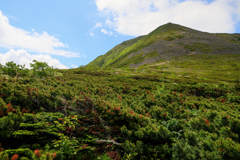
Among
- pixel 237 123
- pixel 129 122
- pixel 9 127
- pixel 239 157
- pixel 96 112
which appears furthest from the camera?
pixel 96 112

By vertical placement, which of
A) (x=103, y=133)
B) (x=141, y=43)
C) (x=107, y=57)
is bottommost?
(x=103, y=133)

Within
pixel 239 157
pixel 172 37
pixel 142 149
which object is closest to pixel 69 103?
pixel 142 149

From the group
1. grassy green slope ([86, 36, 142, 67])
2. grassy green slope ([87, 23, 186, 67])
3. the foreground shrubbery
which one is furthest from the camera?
grassy green slope ([86, 36, 142, 67])

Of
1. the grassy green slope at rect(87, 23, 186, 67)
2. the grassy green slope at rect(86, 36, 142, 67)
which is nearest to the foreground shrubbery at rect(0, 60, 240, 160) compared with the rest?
the grassy green slope at rect(87, 23, 186, 67)

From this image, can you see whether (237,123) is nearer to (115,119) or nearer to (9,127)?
(115,119)

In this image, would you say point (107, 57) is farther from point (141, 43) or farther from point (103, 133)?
point (103, 133)

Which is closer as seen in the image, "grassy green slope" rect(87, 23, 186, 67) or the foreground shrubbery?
the foreground shrubbery

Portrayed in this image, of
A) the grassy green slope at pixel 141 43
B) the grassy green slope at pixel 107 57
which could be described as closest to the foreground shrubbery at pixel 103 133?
the grassy green slope at pixel 141 43

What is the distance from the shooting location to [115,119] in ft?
15.9

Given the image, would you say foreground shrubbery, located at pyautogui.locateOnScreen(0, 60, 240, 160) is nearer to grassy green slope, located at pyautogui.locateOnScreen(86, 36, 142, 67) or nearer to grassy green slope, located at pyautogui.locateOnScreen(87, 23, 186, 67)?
grassy green slope, located at pyautogui.locateOnScreen(87, 23, 186, 67)

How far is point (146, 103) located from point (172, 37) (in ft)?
418

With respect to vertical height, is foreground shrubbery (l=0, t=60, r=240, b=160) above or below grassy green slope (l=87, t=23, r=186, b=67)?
below

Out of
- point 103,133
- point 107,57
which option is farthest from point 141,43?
point 103,133

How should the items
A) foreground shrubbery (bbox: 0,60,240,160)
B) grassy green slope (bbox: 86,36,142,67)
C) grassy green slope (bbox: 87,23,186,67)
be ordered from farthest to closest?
grassy green slope (bbox: 86,36,142,67), grassy green slope (bbox: 87,23,186,67), foreground shrubbery (bbox: 0,60,240,160)
